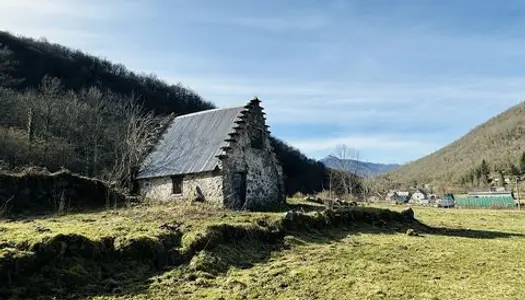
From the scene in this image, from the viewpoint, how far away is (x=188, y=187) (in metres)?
27.9

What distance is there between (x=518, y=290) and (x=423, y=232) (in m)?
12.0

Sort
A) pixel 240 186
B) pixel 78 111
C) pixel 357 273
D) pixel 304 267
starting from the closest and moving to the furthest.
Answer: pixel 357 273, pixel 304 267, pixel 240 186, pixel 78 111

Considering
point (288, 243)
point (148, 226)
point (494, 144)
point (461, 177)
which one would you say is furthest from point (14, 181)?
point (494, 144)

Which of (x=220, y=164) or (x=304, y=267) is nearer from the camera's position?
(x=304, y=267)

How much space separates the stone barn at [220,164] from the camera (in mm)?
27016

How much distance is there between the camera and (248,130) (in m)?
29.4

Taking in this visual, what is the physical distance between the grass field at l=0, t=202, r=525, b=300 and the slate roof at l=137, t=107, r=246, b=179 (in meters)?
8.38

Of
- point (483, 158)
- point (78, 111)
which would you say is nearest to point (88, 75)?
point (78, 111)


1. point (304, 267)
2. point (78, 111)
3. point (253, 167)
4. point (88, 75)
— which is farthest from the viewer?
point (88, 75)

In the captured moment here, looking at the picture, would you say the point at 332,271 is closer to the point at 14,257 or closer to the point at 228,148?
the point at 14,257

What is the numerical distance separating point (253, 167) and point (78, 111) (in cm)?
3993

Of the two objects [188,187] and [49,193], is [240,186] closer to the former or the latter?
[188,187]

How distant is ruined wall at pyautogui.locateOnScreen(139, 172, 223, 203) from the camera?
26.6m

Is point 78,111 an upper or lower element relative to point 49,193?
upper
